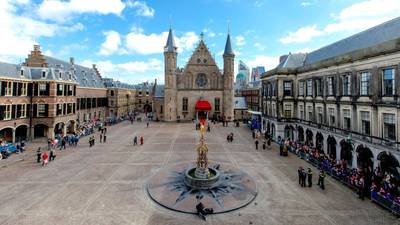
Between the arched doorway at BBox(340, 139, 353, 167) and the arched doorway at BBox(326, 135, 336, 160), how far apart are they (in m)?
1.45

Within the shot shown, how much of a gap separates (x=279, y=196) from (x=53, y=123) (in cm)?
3484

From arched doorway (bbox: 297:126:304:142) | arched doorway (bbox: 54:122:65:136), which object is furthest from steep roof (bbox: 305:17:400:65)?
arched doorway (bbox: 54:122:65:136)

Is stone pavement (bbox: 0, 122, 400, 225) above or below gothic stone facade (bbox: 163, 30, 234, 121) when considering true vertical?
below

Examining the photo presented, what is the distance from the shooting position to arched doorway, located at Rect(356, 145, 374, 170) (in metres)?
20.9

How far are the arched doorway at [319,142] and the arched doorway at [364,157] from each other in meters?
6.38

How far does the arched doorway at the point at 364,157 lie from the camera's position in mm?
20891

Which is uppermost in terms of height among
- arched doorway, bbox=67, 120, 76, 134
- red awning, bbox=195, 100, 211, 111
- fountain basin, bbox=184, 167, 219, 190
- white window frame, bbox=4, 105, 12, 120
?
red awning, bbox=195, 100, 211, 111

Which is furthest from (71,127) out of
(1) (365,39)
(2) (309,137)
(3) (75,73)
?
(1) (365,39)

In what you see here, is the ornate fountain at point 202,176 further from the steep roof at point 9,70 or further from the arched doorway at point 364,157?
the steep roof at point 9,70

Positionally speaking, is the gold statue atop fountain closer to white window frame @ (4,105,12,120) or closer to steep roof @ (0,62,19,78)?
white window frame @ (4,105,12,120)

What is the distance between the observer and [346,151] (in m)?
24.4

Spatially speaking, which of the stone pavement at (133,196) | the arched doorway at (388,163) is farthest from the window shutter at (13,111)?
the arched doorway at (388,163)

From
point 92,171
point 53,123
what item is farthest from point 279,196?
point 53,123

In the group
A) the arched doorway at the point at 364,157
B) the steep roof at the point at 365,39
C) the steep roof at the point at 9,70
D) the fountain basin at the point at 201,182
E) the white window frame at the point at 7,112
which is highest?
the steep roof at the point at 365,39
